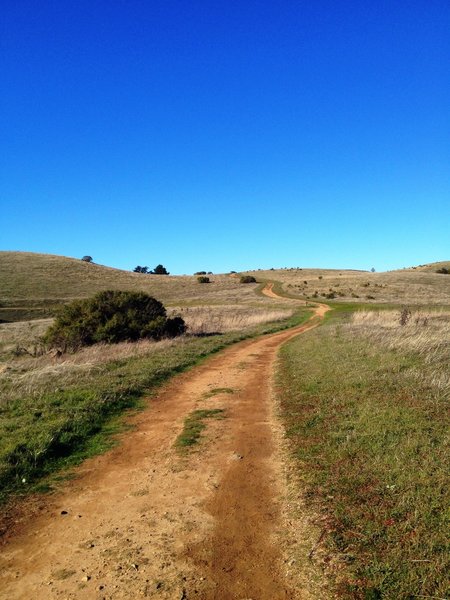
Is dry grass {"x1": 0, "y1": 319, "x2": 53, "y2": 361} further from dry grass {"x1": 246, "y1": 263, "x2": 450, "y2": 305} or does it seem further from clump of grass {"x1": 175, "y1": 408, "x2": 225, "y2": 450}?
dry grass {"x1": 246, "y1": 263, "x2": 450, "y2": 305}

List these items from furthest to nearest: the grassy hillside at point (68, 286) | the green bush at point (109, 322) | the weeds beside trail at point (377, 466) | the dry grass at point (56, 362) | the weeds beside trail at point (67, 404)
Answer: the grassy hillside at point (68, 286), the green bush at point (109, 322), the dry grass at point (56, 362), the weeds beside trail at point (67, 404), the weeds beside trail at point (377, 466)

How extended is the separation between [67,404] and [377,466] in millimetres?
6956

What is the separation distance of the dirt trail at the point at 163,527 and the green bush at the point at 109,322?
13.9m

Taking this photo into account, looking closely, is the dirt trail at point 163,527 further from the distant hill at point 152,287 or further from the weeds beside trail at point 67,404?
the distant hill at point 152,287

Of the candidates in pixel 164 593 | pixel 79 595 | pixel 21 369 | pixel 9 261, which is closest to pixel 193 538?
pixel 164 593

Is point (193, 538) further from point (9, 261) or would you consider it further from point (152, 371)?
point (9, 261)

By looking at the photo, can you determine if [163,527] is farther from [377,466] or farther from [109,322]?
[109,322]

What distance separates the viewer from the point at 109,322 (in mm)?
22328

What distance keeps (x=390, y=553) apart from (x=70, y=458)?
5.32 meters

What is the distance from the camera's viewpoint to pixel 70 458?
742cm

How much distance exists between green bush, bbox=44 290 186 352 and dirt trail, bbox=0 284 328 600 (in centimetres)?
1395

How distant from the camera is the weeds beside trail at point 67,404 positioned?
23.2 ft

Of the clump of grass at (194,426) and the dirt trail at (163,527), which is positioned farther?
the clump of grass at (194,426)

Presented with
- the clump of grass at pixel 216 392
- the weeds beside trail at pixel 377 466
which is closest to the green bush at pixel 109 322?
the clump of grass at pixel 216 392
